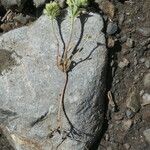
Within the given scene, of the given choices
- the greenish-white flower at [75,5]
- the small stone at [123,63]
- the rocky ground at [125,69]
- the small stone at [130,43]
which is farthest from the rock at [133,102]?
the greenish-white flower at [75,5]

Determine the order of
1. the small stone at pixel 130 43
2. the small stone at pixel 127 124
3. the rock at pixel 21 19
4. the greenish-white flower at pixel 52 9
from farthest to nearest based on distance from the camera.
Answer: the rock at pixel 21 19, the small stone at pixel 130 43, the small stone at pixel 127 124, the greenish-white flower at pixel 52 9

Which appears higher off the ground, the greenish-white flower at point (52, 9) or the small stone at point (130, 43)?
the greenish-white flower at point (52, 9)

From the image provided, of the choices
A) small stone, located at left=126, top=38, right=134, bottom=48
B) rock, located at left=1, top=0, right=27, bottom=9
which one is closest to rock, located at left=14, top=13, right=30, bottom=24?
rock, located at left=1, top=0, right=27, bottom=9

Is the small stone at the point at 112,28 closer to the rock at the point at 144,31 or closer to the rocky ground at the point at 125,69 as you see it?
the rocky ground at the point at 125,69

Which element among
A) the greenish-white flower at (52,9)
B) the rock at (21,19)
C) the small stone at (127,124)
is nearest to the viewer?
the greenish-white flower at (52,9)

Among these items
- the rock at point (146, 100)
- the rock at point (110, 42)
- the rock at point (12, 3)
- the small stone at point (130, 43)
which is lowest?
the rock at point (146, 100)

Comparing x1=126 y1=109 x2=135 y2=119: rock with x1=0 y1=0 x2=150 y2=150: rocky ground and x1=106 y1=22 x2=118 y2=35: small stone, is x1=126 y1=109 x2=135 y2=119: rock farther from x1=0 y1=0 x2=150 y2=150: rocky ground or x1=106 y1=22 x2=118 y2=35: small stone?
x1=106 y1=22 x2=118 y2=35: small stone

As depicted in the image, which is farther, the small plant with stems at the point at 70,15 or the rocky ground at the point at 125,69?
the rocky ground at the point at 125,69
